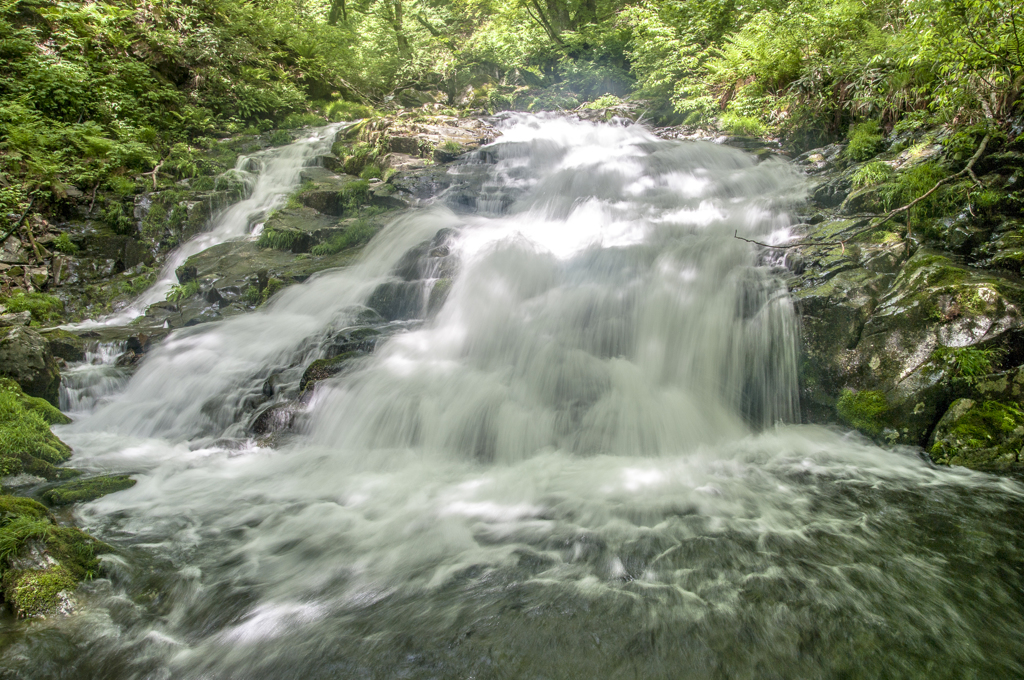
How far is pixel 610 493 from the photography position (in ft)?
12.8

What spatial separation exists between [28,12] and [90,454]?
11556 mm

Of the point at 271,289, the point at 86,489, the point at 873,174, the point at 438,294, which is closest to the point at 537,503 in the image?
the point at 86,489

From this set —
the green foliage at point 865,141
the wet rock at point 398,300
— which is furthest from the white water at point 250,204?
the green foliage at point 865,141

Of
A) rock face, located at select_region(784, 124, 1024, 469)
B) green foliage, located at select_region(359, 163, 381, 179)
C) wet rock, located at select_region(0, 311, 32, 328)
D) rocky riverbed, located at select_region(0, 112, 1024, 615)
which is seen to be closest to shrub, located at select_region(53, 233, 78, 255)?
rocky riverbed, located at select_region(0, 112, 1024, 615)

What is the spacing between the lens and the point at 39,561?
8.67 feet

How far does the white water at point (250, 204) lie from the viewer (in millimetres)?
9082

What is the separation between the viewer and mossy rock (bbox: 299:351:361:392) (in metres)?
5.59

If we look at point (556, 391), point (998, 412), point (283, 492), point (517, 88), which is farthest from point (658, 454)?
point (517, 88)

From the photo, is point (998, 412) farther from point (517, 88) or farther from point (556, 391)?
point (517, 88)

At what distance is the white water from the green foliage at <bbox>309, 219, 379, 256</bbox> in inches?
77.8

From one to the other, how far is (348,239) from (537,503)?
24.9ft

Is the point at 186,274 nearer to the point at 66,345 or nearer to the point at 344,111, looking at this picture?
the point at 66,345

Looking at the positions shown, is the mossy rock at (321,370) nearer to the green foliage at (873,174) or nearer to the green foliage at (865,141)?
the green foliage at (873,174)

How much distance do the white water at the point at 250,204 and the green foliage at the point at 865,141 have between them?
11.2 m
